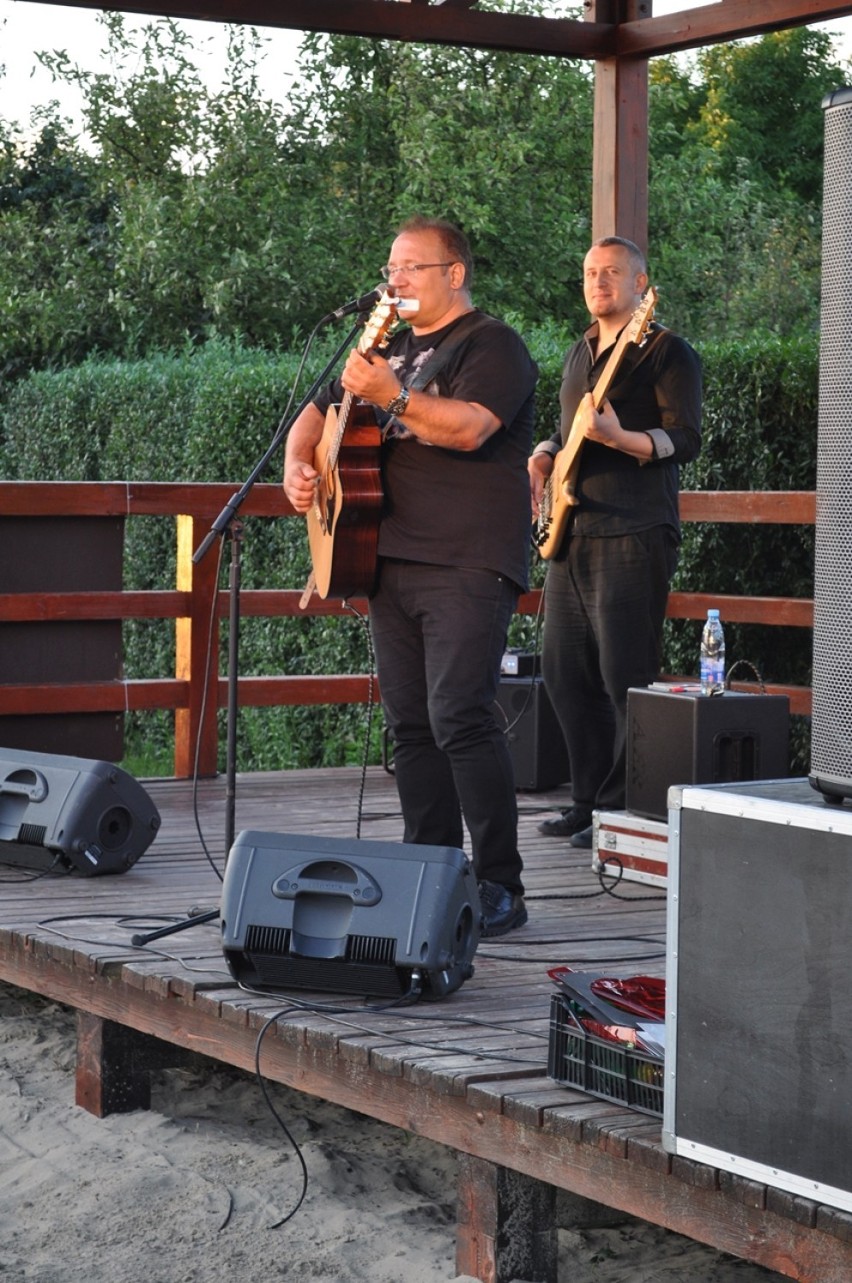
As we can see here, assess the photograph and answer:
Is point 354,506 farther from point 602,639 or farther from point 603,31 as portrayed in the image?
point 603,31

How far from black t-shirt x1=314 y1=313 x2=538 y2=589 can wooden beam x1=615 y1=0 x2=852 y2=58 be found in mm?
2735

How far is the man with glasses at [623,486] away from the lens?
509cm

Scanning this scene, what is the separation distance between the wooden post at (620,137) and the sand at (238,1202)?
385cm

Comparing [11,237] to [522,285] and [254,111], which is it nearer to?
[254,111]

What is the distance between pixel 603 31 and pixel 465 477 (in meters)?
3.39

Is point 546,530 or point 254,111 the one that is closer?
point 546,530

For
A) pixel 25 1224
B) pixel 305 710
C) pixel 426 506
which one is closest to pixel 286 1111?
pixel 25 1224

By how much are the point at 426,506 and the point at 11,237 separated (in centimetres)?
1269

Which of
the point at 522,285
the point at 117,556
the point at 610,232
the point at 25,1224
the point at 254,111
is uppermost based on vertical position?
the point at 254,111

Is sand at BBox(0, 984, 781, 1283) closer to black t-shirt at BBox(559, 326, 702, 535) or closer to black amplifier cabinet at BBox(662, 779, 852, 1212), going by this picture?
black amplifier cabinet at BBox(662, 779, 852, 1212)

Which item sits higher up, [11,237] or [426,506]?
[11,237]

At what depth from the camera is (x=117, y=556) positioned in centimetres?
677

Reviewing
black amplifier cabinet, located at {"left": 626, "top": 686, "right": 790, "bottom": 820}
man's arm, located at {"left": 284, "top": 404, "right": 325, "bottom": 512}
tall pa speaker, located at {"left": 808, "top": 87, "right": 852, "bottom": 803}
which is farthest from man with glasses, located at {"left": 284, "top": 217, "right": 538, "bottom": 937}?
tall pa speaker, located at {"left": 808, "top": 87, "right": 852, "bottom": 803}

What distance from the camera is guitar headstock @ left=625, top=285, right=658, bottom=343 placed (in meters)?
5.01
